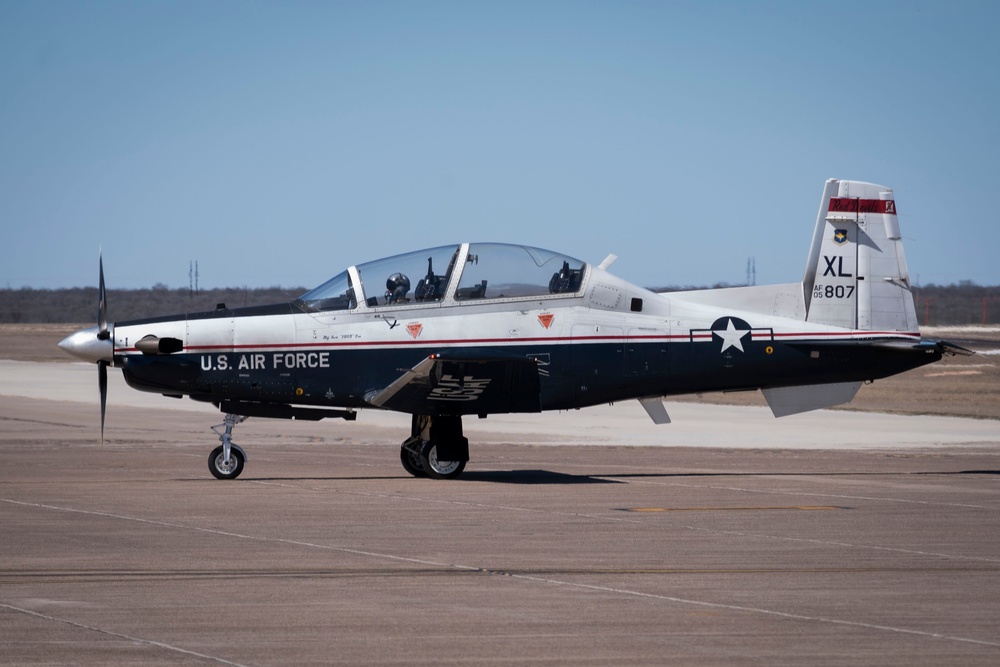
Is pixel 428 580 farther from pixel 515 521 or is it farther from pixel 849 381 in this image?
pixel 849 381

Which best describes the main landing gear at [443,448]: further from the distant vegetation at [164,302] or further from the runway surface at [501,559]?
the distant vegetation at [164,302]

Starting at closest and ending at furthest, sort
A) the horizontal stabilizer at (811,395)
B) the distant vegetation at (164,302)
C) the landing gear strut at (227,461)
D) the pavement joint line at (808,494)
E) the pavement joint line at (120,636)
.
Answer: the pavement joint line at (120,636) < the pavement joint line at (808,494) < the landing gear strut at (227,461) < the horizontal stabilizer at (811,395) < the distant vegetation at (164,302)

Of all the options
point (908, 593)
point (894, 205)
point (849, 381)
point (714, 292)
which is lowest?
point (908, 593)

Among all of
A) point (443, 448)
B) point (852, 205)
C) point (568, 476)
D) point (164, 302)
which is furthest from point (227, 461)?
point (164, 302)

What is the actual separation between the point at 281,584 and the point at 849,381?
9.92 m

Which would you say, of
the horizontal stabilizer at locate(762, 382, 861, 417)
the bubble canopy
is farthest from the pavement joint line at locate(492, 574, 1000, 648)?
the horizontal stabilizer at locate(762, 382, 861, 417)

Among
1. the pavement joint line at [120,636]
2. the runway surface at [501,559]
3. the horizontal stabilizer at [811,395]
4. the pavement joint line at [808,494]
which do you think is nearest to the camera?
the pavement joint line at [120,636]

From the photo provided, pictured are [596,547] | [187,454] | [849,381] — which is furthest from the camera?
[187,454]

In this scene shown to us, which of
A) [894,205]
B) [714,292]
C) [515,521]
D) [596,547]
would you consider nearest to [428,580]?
[596,547]

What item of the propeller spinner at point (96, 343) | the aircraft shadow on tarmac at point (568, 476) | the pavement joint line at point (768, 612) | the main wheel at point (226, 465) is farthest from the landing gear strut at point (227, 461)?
the pavement joint line at point (768, 612)

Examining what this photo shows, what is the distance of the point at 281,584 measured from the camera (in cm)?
877

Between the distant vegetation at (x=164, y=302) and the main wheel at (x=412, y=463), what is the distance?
84.1 m

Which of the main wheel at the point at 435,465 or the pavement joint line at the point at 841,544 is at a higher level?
the main wheel at the point at 435,465

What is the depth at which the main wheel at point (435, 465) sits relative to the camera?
15805mm
